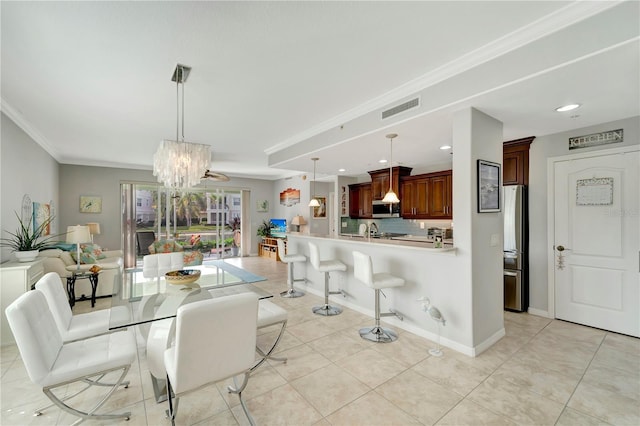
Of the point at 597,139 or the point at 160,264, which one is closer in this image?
the point at 597,139

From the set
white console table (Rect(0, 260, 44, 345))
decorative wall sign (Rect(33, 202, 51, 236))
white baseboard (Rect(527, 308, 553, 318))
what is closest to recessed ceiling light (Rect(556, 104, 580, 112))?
white baseboard (Rect(527, 308, 553, 318))

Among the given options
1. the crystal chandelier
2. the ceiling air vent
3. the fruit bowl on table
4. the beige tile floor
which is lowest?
the beige tile floor

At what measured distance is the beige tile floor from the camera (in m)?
1.93

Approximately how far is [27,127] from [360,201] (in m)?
6.68

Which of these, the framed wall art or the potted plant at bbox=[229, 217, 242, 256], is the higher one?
the framed wall art

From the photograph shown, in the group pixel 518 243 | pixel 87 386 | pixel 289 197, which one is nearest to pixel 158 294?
pixel 87 386

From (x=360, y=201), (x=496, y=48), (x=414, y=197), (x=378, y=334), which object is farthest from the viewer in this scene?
(x=360, y=201)

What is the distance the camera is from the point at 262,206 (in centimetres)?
973

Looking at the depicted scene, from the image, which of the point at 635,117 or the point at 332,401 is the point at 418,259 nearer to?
the point at 332,401

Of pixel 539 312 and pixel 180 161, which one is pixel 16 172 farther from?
pixel 539 312

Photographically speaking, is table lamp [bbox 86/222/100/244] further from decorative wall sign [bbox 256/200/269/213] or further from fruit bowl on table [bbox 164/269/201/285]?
fruit bowl on table [bbox 164/269/201/285]

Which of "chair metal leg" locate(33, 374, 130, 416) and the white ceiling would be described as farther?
"chair metal leg" locate(33, 374, 130, 416)

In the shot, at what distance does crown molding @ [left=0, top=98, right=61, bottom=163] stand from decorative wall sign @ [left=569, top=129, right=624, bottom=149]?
704 cm

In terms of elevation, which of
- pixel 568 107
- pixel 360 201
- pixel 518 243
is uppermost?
pixel 568 107
